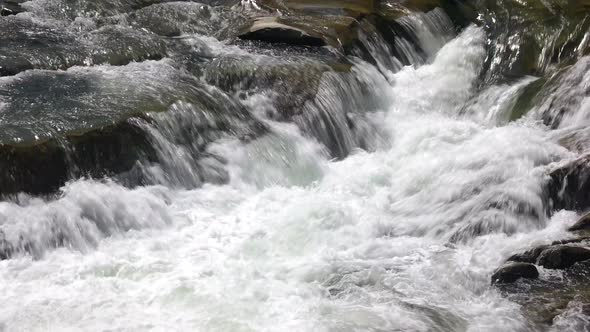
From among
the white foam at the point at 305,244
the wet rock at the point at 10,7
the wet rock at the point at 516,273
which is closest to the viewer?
the white foam at the point at 305,244

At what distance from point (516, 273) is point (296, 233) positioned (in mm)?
2429

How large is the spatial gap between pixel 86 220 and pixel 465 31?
28.2ft

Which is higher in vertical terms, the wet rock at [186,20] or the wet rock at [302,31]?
the wet rock at [186,20]

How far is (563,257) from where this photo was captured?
6.76 metres

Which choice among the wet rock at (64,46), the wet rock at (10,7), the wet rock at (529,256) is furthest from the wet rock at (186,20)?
the wet rock at (529,256)

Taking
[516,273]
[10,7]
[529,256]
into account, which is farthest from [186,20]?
[516,273]

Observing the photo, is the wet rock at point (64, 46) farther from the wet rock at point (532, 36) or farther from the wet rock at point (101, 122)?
the wet rock at point (532, 36)

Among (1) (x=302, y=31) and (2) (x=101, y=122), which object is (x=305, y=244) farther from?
(1) (x=302, y=31)

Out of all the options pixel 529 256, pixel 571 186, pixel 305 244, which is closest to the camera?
pixel 529 256

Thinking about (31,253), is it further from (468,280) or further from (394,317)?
(468,280)

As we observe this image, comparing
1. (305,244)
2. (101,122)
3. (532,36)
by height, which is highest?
(532,36)

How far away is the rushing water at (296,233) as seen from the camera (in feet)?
20.5

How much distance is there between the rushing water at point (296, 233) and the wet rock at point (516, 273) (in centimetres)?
19

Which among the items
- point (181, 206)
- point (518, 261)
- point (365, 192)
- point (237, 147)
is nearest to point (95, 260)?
point (181, 206)
